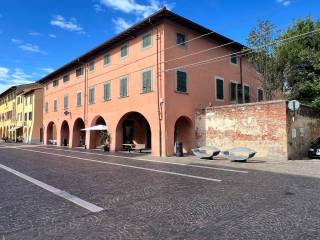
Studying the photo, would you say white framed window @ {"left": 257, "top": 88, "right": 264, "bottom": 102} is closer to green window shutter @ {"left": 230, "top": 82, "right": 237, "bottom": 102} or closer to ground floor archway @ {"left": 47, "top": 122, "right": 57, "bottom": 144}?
green window shutter @ {"left": 230, "top": 82, "right": 237, "bottom": 102}

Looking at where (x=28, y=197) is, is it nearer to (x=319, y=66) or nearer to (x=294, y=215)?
(x=294, y=215)

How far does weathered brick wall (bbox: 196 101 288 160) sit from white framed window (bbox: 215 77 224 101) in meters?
3.21

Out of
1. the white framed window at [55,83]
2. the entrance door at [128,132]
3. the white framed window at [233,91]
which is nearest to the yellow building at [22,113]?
A: the white framed window at [55,83]

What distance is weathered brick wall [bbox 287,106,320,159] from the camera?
15961 millimetres

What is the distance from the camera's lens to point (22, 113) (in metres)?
49.7

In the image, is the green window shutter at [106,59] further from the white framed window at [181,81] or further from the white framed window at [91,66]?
the white framed window at [181,81]

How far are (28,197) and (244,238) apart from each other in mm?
5201

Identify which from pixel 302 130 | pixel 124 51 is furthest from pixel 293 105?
pixel 124 51

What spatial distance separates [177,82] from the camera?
19.5m

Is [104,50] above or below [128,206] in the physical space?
above

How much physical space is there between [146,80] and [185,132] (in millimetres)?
4585

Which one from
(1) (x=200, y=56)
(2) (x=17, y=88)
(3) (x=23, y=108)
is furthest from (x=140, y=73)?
(2) (x=17, y=88)

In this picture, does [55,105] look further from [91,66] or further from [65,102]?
[91,66]

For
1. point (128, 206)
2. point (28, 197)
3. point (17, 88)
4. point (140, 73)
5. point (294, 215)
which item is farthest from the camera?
point (17, 88)
